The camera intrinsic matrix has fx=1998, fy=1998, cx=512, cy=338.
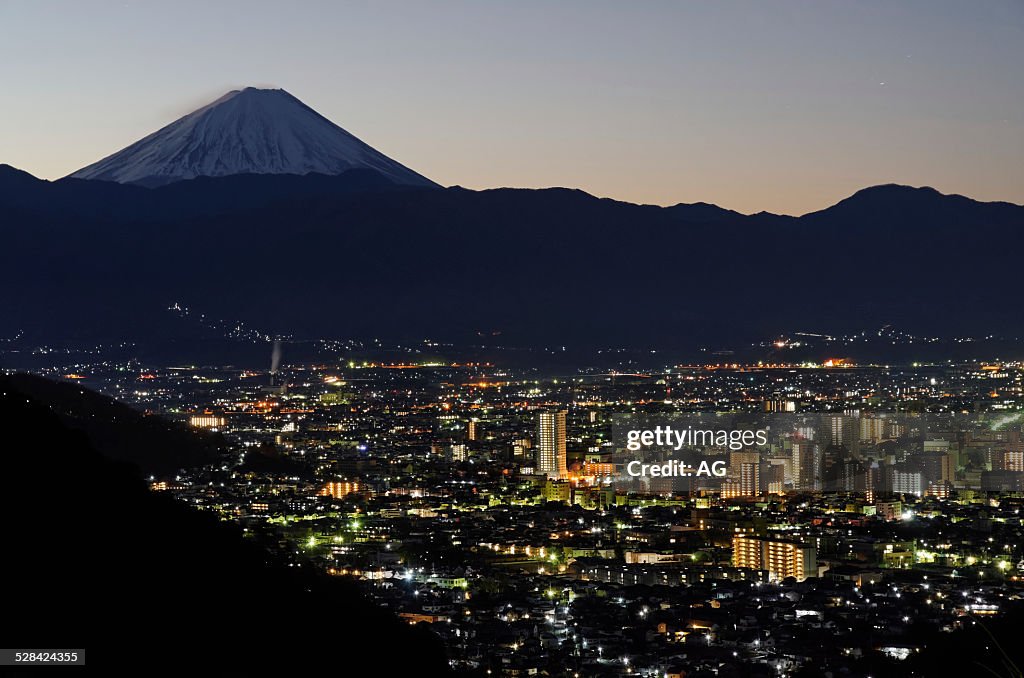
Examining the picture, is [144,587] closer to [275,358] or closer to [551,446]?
[551,446]

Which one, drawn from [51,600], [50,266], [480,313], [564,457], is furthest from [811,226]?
[51,600]

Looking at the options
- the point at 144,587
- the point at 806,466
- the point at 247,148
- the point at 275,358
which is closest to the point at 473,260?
the point at 275,358

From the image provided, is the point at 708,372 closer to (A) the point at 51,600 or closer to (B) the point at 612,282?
(B) the point at 612,282

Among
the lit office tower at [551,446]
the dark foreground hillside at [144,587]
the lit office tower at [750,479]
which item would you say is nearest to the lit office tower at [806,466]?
the lit office tower at [750,479]

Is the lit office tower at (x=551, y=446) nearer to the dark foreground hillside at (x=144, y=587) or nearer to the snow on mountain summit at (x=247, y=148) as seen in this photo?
the dark foreground hillside at (x=144, y=587)

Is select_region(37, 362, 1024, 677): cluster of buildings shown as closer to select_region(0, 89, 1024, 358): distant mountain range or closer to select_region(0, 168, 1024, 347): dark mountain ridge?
select_region(0, 168, 1024, 347): dark mountain ridge

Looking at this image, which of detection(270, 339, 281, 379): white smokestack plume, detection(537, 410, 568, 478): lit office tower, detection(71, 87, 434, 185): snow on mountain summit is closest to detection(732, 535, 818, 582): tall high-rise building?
detection(537, 410, 568, 478): lit office tower
